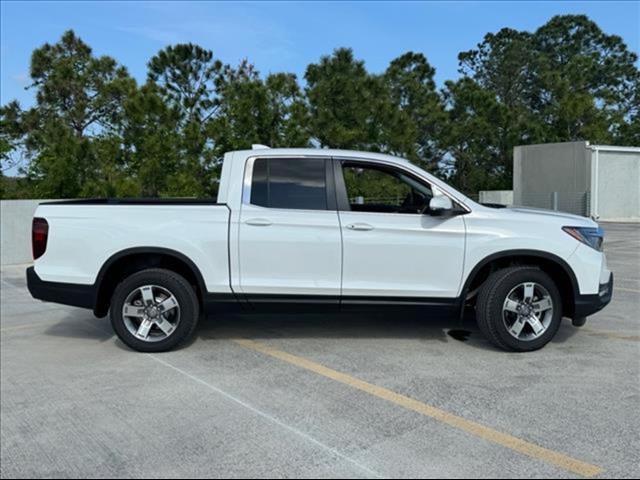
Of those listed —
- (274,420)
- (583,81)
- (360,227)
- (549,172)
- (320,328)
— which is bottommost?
(274,420)

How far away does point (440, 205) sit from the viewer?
5.54 meters

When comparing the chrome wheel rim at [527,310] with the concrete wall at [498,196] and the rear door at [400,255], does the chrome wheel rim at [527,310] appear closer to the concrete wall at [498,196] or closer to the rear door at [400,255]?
the rear door at [400,255]

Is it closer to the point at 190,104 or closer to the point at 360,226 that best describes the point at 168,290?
the point at 360,226

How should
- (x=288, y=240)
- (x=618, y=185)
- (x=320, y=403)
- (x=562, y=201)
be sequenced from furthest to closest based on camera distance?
(x=562, y=201) < (x=618, y=185) < (x=288, y=240) < (x=320, y=403)

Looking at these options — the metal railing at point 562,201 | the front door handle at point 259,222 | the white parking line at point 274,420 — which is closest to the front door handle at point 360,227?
the front door handle at point 259,222

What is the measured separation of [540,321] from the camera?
580 cm

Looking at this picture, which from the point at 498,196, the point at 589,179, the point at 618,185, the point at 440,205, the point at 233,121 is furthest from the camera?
the point at 498,196

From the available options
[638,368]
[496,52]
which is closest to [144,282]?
[638,368]

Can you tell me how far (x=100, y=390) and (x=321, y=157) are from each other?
2.79 meters

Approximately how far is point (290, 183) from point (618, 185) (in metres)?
27.8

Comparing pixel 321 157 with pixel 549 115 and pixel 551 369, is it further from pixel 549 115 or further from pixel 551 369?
pixel 549 115

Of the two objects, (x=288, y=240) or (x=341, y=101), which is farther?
(x=341, y=101)

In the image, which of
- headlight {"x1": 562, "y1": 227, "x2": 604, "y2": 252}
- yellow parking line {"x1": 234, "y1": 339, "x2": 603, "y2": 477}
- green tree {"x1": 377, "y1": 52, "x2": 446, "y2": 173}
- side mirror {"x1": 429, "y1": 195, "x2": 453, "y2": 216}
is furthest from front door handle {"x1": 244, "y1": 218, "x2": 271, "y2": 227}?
green tree {"x1": 377, "y1": 52, "x2": 446, "y2": 173}

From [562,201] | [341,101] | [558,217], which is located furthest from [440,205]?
[562,201]
